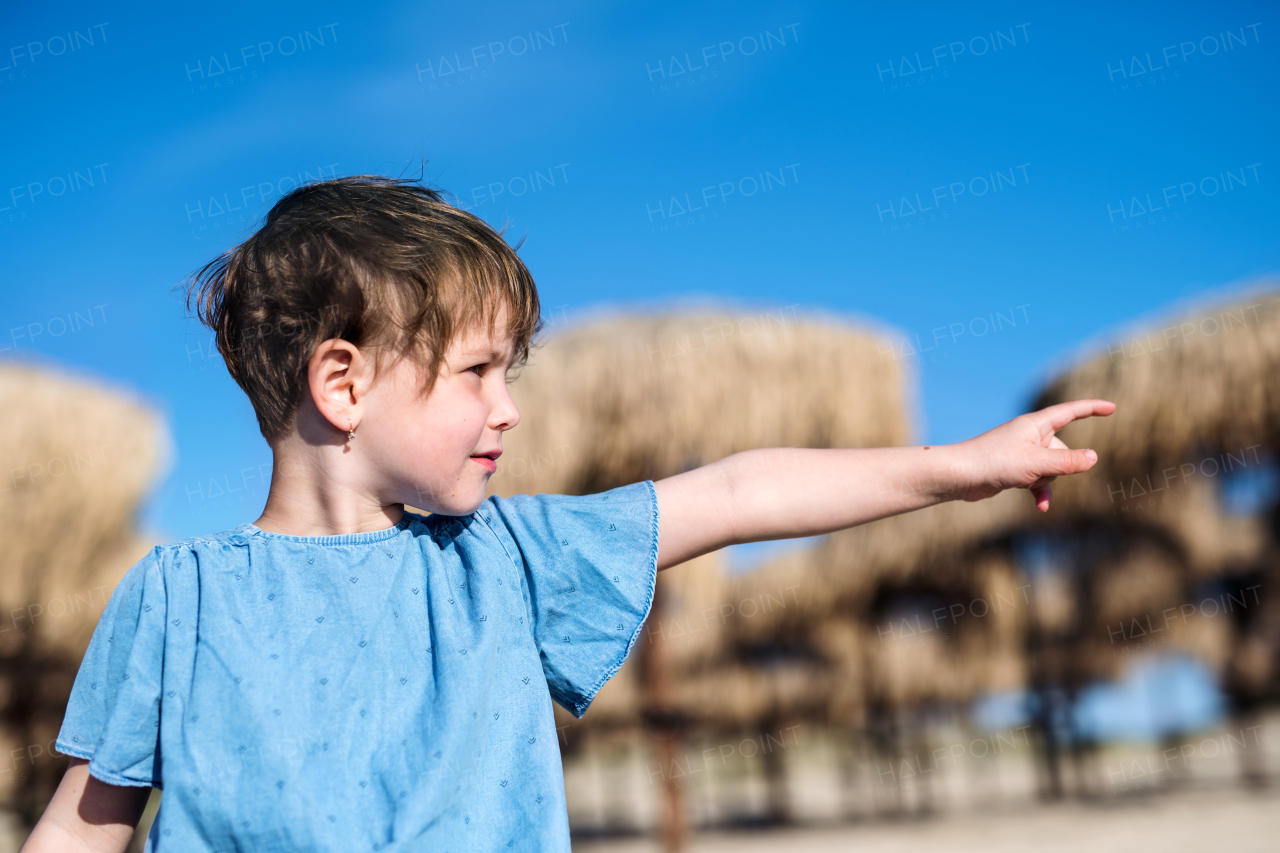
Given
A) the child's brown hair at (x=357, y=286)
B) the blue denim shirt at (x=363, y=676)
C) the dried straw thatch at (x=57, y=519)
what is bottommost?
the blue denim shirt at (x=363, y=676)

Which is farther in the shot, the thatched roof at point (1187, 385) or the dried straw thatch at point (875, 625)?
the dried straw thatch at point (875, 625)

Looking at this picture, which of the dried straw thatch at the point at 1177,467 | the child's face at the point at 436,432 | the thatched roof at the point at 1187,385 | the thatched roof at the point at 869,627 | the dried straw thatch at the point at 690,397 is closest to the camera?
the child's face at the point at 436,432

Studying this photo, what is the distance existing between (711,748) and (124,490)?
9.57 m

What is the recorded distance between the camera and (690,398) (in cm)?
652

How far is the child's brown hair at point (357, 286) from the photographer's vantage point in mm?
980

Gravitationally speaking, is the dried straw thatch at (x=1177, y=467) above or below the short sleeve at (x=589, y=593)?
above

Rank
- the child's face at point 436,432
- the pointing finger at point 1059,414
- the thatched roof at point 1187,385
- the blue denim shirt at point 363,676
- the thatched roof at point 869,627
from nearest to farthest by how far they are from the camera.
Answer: the blue denim shirt at point 363,676 → the child's face at point 436,432 → the pointing finger at point 1059,414 → the thatched roof at point 1187,385 → the thatched roof at point 869,627

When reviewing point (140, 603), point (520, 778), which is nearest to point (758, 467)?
point (520, 778)

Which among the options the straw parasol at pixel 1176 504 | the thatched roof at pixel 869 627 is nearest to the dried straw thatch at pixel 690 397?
the straw parasol at pixel 1176 504

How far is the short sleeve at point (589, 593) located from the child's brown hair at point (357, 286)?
24 centimetres

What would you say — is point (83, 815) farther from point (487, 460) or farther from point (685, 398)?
point (685, 398)

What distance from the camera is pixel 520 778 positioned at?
93 cm

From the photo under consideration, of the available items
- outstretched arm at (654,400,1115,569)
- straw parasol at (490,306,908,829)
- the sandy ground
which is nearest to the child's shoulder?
outstretched arm at (654,400,1115,569)

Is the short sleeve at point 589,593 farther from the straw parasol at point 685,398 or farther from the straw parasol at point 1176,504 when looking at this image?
the straw parasol at point 1176,504
